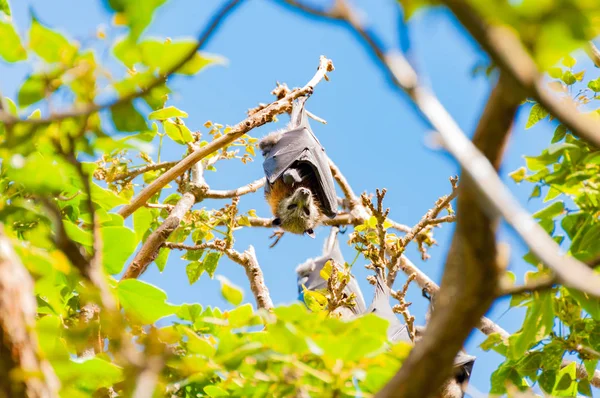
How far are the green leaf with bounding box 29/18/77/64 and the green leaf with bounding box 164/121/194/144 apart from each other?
2.53 meters

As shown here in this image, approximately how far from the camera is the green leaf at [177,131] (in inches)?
154

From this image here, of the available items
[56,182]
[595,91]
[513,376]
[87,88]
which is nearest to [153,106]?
[87,88]

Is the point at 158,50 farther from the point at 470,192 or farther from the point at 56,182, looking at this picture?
the point at 470,192

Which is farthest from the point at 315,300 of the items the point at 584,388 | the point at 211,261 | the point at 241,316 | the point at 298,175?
the point at 298,175

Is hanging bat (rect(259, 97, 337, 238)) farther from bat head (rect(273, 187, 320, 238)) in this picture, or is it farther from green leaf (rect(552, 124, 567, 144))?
green leaf (rect(552, 124, 567, 144))

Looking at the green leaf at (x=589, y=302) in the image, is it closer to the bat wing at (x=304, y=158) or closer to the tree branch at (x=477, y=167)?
the tree branch at (x=477, y=167)

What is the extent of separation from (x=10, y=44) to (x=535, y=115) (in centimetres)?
262

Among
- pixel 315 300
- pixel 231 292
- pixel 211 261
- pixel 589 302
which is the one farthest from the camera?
pixel 211 261

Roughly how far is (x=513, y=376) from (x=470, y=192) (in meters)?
1.80

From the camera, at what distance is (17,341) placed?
51.8 inches

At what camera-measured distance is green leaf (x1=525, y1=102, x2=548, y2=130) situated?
10.8 feet

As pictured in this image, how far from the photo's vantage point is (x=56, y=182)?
1.28 m

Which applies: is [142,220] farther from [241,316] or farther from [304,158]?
[304,158]

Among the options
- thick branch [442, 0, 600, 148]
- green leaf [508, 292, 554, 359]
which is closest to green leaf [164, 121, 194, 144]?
green leaf [508, 292, 554, 359]
